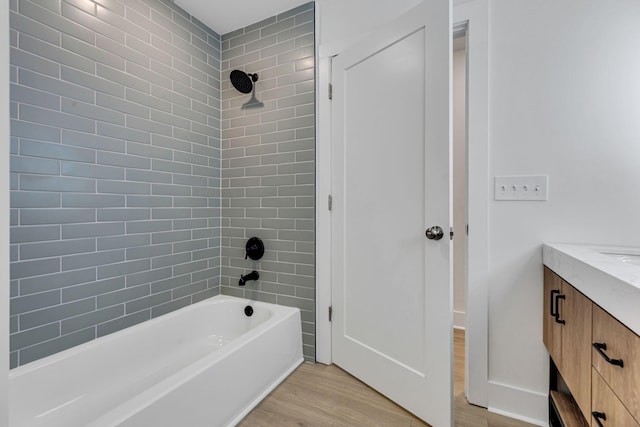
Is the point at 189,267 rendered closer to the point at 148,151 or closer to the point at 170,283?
the point at 170,283

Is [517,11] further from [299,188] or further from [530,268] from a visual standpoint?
[299,188]

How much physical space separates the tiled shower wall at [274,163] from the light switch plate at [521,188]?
3.62 ft

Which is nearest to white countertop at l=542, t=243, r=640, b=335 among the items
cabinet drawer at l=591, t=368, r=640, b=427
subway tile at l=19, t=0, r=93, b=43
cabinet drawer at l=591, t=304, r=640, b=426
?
cabinet drawer at l=591, t=304, r=640, b=426

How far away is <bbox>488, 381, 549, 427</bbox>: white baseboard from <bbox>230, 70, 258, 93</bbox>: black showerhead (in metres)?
2.40

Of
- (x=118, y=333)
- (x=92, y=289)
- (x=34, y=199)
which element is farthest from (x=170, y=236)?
(x=34, y=199)

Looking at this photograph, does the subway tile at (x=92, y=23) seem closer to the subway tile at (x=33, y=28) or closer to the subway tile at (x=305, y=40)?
the subway tile at (x=33, y=28)

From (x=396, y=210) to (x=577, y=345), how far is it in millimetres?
905

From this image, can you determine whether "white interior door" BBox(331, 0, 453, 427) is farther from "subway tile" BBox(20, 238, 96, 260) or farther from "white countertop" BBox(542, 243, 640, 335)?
"subway tile" BBox(20, 238, 96, 260)

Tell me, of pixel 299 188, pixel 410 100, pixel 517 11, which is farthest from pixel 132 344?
pixel 517 11

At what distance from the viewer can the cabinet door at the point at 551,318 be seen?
1.28 metres

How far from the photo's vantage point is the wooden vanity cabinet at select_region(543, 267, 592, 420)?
103 cm

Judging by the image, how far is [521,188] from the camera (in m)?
1.51

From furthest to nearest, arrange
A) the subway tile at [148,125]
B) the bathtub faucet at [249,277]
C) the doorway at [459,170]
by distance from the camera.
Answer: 1. the doorway at [459,170]
2. the bathtub faucet at [249,277]
3. the subway tile at [148,125]

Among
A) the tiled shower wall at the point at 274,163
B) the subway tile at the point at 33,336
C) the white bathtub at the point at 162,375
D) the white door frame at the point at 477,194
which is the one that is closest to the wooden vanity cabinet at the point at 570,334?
the white door frame at the point at 477,194
